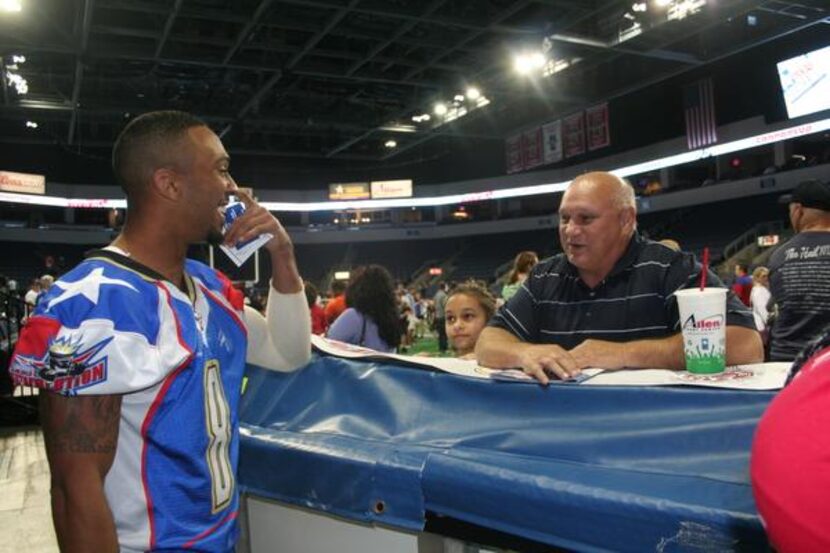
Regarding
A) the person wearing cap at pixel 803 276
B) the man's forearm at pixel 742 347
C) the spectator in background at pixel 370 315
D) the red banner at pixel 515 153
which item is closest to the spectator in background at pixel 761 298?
the person wearing cap at pixel 803 276

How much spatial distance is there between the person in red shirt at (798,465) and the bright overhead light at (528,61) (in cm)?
1519

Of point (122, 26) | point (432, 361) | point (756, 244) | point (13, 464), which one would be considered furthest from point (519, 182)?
point (432, 361)

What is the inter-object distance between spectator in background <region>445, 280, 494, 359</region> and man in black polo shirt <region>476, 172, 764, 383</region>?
84cm

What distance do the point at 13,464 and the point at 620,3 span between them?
12545mm

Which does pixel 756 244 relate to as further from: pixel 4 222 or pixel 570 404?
pixel 4 222

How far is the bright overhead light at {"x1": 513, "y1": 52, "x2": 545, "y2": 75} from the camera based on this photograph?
14.9 m

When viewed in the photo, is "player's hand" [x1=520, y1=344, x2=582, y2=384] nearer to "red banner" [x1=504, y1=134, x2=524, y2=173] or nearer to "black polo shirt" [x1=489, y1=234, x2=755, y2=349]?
"black polo shirt" [x1=489, y1=234, x2=755, y2=349]

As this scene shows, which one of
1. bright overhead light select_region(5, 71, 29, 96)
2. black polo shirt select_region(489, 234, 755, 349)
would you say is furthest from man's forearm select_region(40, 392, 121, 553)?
bright overhead light select_region(5, 71, 29, 96)

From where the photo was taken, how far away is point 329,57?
1599cm

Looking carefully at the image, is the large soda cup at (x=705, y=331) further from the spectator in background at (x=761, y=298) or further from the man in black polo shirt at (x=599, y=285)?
A: the spectator in background at (x=761, y=298)

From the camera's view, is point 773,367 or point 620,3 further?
point 620,3

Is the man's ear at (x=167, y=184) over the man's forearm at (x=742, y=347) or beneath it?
over

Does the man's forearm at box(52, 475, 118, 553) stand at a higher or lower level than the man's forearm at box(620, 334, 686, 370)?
lower

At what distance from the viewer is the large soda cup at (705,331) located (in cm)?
157
